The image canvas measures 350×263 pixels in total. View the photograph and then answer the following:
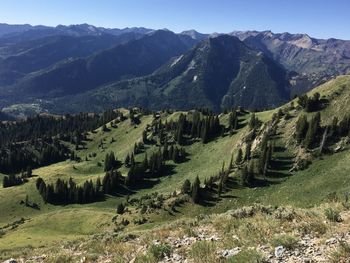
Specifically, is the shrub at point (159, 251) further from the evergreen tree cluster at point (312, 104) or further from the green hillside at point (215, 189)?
the evergreen tree cluster at point (312, 104)

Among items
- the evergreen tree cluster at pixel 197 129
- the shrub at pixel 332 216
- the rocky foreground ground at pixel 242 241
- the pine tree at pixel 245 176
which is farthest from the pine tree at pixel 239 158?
the shrub at pixel 332 216

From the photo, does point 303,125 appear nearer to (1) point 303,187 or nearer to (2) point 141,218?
(1) point 303,187

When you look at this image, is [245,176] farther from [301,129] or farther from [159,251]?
[159,251]

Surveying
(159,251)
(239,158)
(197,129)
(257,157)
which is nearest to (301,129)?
(257,157)

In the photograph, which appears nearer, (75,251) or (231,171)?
(75,251)

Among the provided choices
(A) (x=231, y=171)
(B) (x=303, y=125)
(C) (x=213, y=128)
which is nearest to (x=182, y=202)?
(A) (x=231, y=171)

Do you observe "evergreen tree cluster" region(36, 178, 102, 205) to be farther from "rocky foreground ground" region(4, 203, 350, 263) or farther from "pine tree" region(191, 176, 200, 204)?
"rocky foreground ground" region(4, 203, 350, 263)

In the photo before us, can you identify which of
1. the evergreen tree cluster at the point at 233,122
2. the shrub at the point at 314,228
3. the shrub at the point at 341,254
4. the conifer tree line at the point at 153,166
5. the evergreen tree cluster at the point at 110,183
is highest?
the shrub at the point at 341,254

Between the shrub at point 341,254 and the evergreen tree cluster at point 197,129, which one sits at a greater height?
the shrub at point 341,254

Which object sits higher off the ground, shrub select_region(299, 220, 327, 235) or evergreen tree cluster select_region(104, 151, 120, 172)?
shrub select_region(299, 220, 327, 235)

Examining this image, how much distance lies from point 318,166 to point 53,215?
81890 mm

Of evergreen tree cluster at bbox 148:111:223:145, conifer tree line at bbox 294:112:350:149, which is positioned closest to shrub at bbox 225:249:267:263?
→ conifer tree line at bbox 294:112:350:149

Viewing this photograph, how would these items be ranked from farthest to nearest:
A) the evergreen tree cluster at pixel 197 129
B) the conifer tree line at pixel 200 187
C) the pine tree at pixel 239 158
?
the evergreen tree cluster at pixel 197 129 < the pine tree at pixel 239 158 < the conifer tree line at pixel 200 187

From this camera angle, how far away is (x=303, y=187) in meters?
95.6
